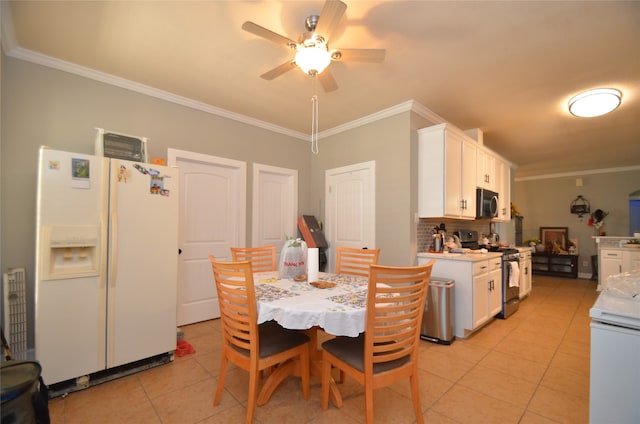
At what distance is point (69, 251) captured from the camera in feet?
6.73

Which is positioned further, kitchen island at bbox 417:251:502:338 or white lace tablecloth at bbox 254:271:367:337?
kitchen island at bbox 417:251:502:338

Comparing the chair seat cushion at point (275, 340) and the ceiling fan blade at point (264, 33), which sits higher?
the ceiling fan blade at point (264, 33)

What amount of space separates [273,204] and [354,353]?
9.31 feet

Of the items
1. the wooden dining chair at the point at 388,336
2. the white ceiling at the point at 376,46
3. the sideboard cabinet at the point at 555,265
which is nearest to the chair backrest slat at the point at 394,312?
the wooden dining chair at the point at 388,336

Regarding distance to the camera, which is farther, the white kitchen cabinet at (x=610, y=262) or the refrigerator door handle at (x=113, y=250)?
the white kitchen cabinet at (x=610, y=262)

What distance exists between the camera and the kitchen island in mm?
3020

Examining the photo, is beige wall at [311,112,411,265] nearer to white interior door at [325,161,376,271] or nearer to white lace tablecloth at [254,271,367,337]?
white interior door at [325,161,376,271]

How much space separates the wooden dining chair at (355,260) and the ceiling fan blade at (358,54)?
1.53 meters

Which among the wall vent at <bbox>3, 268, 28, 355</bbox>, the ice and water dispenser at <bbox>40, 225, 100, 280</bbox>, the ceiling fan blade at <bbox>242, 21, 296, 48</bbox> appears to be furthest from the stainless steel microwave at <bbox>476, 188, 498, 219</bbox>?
the wall vent at <bbox>3, 268, 28, 355</bbox>

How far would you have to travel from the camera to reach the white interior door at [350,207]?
377 centimetres

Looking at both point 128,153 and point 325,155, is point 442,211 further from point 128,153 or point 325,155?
point 128,153

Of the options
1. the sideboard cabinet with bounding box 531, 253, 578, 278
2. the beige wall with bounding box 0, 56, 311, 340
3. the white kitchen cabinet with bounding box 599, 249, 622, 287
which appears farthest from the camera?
the sideboard cabinet with bounding box 531, 253, 578, 278

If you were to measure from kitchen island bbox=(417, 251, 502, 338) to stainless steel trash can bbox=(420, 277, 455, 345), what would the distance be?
0.16m

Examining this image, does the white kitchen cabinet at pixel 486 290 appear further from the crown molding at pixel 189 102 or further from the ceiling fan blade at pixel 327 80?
the ceiling fan blade at pixel 327 80
